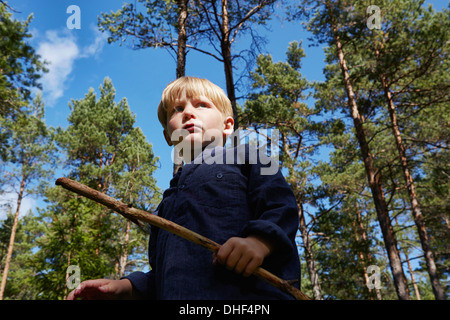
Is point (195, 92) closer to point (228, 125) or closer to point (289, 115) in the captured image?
point (228, 125)

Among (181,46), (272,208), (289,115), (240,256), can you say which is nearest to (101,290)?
(240,256)

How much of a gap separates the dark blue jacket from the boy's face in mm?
139

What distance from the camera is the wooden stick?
2.91 feet

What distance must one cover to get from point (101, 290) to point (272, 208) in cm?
69


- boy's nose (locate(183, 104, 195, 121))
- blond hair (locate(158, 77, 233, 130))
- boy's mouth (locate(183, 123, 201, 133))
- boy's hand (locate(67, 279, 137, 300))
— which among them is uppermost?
blond hair (locate(158, 77, 233, 130))

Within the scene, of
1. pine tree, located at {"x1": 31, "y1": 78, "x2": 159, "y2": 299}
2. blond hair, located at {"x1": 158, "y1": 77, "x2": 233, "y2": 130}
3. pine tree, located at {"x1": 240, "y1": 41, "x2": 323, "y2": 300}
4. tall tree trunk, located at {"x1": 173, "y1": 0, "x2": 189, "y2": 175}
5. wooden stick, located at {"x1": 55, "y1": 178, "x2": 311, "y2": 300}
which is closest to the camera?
wooden stick, located at {"x1": 55, "y1": 178, "x2": 311, "y2": 300}

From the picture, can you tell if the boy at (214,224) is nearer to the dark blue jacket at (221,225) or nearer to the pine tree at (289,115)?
the dark blue jacket at (221,225)

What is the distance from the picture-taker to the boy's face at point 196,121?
1515mm

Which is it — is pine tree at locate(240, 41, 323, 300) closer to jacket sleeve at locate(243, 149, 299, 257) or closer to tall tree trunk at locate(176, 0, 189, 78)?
tall tree trunk at locate(176, 0, 189, 78)

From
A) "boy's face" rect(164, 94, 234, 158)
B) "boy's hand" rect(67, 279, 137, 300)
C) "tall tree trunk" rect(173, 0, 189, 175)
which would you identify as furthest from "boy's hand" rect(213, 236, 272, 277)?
"tall tree trunk" rect(173, 0, 189, 175)

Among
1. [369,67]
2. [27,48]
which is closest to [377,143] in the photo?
[369,67]

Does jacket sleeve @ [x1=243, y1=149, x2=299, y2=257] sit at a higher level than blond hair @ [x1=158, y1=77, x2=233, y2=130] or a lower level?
lower

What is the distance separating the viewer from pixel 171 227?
91 cm
